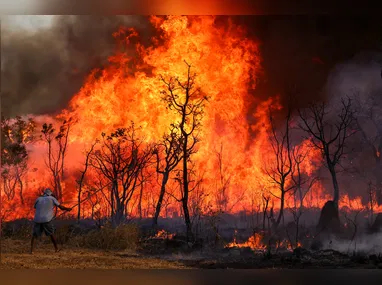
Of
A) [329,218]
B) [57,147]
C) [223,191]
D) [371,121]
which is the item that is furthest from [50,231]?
[371,121]

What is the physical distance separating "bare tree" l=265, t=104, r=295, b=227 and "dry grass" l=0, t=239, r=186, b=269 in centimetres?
182

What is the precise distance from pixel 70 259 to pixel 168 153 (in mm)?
2096

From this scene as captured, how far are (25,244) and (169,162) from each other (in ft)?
8.02

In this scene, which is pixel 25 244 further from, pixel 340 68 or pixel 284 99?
pixel 340 68

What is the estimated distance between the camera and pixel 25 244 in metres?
8.91

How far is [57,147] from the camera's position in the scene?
29.9 feet

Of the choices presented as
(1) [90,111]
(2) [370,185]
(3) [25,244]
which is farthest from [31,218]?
(2) [370,185]

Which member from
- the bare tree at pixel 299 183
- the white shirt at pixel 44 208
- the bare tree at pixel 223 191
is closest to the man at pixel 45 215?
the white shirt at pixel 44 208

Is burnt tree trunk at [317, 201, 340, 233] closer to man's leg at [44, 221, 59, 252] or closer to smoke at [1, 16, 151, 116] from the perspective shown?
smoke at [1, 16, 151, 116]

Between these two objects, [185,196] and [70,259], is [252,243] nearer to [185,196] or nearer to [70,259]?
[185,196]

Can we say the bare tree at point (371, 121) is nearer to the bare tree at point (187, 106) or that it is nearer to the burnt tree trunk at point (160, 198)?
the bare tree at point (187, 106)

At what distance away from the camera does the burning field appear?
8.80 metres

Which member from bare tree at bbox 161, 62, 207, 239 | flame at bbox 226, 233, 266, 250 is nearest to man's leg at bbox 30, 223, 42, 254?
bare tree at bbox 161, 62, 207, 239

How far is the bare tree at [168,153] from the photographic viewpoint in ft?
29.7
